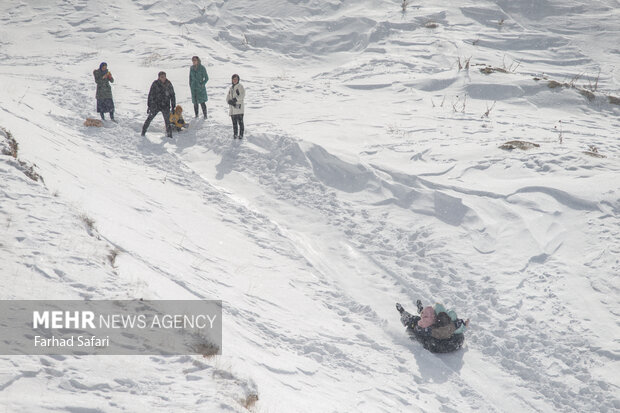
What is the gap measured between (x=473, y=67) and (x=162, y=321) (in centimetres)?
1474

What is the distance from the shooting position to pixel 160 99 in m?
11.8

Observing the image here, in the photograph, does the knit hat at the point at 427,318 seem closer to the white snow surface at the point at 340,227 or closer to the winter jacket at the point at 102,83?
the white snow surface at the point at 340,227

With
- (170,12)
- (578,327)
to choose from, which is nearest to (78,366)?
(578,327)

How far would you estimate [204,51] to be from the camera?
19641 mm

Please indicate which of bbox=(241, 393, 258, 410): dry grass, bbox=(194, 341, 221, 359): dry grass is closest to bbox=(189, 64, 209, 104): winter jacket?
bbox=(194, 341, 221, 359): dry grass

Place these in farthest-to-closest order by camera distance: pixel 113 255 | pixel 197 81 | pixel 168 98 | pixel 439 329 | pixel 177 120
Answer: pixel 197 81 < pixel 177 120 < pixel 168 98 < pixel 439 329 < pixel 113 255

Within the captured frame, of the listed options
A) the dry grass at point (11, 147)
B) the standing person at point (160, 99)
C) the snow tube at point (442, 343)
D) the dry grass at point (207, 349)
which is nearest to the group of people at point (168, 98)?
the standing person at point (160, 99)

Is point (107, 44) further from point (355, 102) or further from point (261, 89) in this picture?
point (355, 102)

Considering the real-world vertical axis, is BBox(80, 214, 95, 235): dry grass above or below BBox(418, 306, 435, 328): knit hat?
A: above

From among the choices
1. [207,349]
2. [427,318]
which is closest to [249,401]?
[207,349]

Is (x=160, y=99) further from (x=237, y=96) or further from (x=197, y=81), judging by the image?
(x=237, y=96)

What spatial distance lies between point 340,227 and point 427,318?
3.04m

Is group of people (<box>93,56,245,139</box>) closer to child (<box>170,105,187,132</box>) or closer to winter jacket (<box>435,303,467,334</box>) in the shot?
child (<box>170,105,187,132</box>)

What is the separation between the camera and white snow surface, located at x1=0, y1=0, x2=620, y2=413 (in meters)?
4.80
